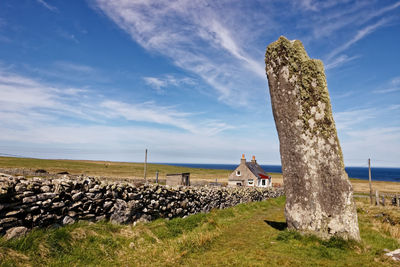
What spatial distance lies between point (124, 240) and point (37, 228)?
246cm

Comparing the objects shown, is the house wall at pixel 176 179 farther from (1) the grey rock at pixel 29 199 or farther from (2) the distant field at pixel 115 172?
(2) the distant field at pixel 115 172

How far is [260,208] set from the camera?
1966 centimetres

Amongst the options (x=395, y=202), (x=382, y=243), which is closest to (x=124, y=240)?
(x=382, y=243)

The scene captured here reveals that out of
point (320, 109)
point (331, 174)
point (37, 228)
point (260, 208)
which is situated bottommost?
point (260, 208)

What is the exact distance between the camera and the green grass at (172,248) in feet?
19.6

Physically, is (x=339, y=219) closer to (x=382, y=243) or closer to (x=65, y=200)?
(x=382, y=243)

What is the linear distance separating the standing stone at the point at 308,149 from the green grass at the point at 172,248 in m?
0.73

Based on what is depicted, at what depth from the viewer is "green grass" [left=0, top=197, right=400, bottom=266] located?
5.99 metres

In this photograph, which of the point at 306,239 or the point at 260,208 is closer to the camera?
the point at 306,239

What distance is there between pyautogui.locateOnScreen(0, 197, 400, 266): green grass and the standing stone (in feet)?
2.40

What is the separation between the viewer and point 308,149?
9.28m

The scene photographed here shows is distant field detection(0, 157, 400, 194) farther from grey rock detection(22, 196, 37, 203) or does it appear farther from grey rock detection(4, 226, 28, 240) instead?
grey rock detection(4, 226, 28, 240)

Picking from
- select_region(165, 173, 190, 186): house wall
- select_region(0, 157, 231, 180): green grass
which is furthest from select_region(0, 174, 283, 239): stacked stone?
select_region(0, 157, 231, 180): green grass

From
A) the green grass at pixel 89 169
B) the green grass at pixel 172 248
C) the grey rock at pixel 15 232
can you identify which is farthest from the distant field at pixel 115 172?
the grey rock at pixel 15 232
